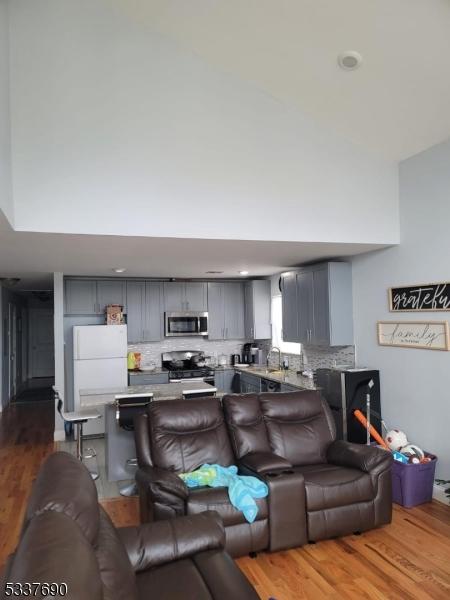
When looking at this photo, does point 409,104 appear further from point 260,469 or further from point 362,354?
point 260,469

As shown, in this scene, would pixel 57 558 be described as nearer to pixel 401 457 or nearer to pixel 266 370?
pixel 401 457

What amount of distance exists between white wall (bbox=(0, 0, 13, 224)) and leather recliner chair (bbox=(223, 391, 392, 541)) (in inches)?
91.8

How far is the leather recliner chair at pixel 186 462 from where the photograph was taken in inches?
116

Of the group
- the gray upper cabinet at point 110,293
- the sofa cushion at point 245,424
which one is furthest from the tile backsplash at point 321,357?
the gray upper cabinet at point 110,293

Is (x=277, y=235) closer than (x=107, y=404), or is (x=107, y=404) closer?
(x=277, y=235)

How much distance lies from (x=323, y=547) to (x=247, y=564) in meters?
0.59

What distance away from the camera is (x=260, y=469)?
3305 mm

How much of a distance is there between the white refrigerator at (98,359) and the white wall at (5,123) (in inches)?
132

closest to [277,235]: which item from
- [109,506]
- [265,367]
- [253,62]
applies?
[253,62]

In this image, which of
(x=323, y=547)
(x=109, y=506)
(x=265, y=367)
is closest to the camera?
(x=323, y=547)

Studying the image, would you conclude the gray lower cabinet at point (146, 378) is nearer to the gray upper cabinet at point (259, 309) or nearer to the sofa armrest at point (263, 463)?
the gray upper cabinet at point (259, 309)

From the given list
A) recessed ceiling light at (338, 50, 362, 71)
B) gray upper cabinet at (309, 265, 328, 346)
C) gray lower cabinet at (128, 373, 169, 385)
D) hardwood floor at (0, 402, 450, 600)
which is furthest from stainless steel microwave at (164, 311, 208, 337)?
recessed ceiling light at (338, 50, 362, 71)

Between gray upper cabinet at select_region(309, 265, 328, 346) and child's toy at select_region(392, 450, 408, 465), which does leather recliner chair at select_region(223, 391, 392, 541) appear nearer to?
child's toy at select_region(392, 450, 408, 465)

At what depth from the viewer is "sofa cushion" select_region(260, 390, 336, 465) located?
12.5ft
